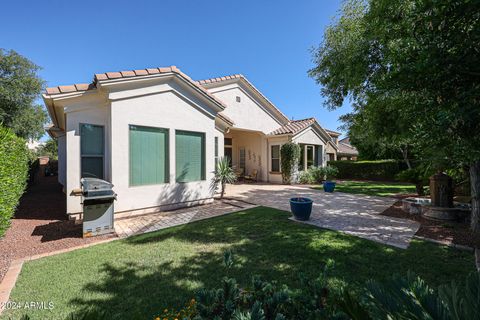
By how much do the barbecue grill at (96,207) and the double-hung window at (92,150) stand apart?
151 centimetres

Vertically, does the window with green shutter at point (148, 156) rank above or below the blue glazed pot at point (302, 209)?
above

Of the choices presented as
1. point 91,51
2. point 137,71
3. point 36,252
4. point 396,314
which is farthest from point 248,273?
point 91,51

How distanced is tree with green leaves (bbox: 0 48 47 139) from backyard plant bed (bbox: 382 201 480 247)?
26518 mm

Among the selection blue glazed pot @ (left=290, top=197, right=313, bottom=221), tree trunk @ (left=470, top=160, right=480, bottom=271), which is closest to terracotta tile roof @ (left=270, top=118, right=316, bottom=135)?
blue glazed pot @ (left=290, top=197, right=313, bottom=221)

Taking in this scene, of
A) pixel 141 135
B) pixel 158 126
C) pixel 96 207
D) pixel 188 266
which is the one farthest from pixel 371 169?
pixel 96 207

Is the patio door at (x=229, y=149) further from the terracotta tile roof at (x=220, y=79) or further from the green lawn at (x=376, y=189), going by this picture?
the green lawn at (x=376, y=189)

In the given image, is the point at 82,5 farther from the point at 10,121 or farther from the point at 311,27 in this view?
the point at 10,121

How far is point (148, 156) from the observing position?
7.62 m

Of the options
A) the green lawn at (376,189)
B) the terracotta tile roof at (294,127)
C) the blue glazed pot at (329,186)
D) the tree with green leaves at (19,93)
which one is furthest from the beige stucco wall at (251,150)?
the tree with green leaves at (19,93)

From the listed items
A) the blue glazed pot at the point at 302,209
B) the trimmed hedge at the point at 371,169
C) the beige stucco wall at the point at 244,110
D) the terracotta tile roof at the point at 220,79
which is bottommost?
the blue glazed pot at the point at 302,209

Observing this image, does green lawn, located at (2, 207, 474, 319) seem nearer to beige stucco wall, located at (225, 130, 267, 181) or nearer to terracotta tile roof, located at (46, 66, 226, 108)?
terracotta tile roof, located at (46, 66, 226, 108)

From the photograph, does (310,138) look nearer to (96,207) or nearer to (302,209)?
(302,209)

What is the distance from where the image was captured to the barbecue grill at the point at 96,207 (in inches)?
219

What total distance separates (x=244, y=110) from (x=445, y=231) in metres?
12.9
